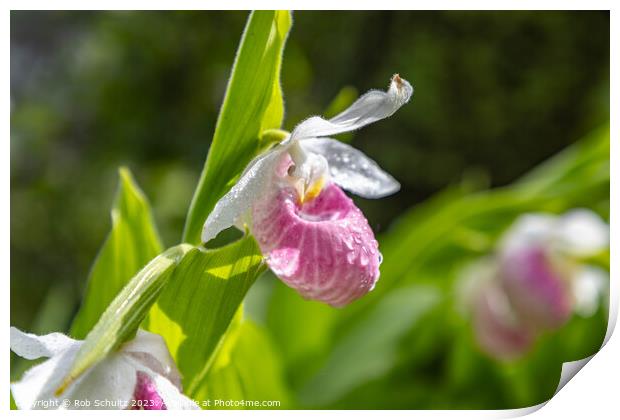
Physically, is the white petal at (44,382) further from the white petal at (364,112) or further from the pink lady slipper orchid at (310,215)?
the white petal at (364,112)

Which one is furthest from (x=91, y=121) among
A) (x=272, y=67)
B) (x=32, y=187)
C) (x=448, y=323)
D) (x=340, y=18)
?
(x=272, y=67)

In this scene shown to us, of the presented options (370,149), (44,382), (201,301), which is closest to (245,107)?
(201,301)

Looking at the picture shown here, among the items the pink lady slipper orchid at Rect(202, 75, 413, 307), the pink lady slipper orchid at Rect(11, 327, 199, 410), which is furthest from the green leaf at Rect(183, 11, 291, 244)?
the pink lady slipper orchid at Rect(11, 327, 199, 410)

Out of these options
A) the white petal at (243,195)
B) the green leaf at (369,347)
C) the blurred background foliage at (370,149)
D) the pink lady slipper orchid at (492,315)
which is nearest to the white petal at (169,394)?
the white petal at (243,195)

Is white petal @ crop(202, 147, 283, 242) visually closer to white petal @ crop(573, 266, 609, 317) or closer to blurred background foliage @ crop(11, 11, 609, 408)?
blurred background foliage @ crop(11, 11, 609, 408)

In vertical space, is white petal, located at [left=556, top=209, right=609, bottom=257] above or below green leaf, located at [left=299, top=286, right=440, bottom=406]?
above

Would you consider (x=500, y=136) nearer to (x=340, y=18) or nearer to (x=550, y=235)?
(x=340, y=18)
